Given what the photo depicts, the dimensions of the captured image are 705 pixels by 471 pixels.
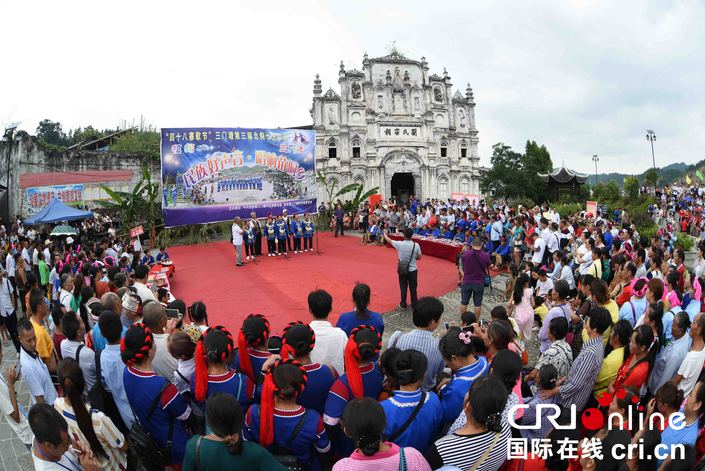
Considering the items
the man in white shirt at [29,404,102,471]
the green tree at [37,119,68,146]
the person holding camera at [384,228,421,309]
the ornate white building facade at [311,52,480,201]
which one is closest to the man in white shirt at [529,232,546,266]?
the person holding camera at [384,228,421,309]

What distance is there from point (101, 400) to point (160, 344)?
23.5 inches

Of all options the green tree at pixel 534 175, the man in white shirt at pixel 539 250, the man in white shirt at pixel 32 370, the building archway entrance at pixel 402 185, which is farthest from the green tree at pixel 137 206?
the green tree at pixel 534 175

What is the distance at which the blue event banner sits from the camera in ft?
56.2

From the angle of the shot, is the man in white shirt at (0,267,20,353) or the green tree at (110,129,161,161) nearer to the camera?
the man in white shirt at (0,267,20,353)

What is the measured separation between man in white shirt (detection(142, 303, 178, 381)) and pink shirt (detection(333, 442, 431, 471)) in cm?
224

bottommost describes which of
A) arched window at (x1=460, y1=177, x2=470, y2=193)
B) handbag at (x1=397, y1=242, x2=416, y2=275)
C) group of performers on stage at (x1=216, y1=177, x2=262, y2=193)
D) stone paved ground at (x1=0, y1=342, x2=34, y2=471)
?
stone paved ground at (x1=0, y1=342, x2=34, y2=471)

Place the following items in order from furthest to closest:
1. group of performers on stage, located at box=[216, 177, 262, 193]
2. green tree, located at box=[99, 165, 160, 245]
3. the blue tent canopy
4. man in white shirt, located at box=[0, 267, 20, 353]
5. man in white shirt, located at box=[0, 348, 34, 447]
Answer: group of performers on stage, located at box=[216, 177, 262, 193]
green tree, located at box=[99, 165, 160, 245]
the blue tent canopy
man in white shirt, located at box=[0, 267, 20, 353]
man in white shirt, located at box=[0, 348, 34, 447]

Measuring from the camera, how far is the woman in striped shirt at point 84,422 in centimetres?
292

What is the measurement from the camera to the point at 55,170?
2125cm

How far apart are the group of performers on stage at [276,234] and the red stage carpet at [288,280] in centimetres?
47

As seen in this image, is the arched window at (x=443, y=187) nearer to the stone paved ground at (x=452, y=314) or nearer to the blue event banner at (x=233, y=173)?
the blue event banner at (x=233, y=173)

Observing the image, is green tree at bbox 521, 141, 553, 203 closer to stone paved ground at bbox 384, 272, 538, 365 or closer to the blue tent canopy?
stone paved ground at bbox 384, 272, 538, 365

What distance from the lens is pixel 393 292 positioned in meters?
9.76

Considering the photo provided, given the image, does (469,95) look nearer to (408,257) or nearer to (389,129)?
(389,129)
